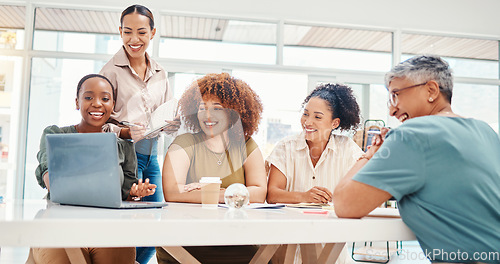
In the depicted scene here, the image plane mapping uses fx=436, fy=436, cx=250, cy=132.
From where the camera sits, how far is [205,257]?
1.45 m

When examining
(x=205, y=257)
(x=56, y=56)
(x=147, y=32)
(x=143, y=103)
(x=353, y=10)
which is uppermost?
(x=353, y=10)

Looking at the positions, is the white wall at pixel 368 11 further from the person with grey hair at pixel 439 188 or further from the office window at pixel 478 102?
the person with grey hair at pixel 439 188

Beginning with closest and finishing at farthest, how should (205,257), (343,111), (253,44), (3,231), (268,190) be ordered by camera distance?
(3,231) < (205,257) < (268,190) < (343,111) < (253,44)

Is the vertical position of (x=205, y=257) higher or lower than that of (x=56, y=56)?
lower

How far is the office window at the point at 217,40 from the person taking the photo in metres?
5.02

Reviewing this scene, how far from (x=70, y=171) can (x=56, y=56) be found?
4227mm

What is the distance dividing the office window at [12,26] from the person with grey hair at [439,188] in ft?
15.8

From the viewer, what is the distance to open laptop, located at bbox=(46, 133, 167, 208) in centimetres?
105

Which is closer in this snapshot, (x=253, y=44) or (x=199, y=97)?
(x=199, y=97)

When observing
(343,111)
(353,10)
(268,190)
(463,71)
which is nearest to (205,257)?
(268,190)

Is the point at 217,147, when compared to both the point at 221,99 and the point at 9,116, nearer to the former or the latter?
the point at 221,99

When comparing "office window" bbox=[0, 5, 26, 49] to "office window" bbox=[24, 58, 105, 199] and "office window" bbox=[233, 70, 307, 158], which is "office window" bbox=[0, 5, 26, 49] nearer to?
"office window" bbox=[24, 58, 105, 199]

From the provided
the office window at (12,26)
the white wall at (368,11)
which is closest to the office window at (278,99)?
the white wall at (368,11)

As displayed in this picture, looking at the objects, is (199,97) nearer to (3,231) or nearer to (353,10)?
(3,231)
